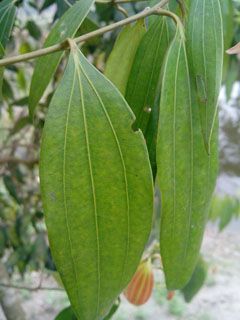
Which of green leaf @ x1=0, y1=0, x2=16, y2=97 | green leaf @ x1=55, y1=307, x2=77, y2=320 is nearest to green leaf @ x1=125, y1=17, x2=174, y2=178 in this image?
green leaf @ x1=0, y1=0, x2=16, y2=97

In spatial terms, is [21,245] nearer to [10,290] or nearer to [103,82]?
[10,290]

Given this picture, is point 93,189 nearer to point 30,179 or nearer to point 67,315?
point 67,315

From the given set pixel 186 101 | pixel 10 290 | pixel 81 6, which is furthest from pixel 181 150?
pixel 10 290

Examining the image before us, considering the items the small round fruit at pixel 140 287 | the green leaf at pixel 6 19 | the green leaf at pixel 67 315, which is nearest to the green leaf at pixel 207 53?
the green leaf at pixel 6 19

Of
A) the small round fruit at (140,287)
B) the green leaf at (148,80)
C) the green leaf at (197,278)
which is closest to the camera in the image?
the green leaf at (148,80)

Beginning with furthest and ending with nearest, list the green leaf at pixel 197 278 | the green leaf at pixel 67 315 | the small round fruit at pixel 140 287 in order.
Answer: the green leaf at pixel 197 278 < the small round fruit at pixel 140 287 < the green leaf at pixel 67 315

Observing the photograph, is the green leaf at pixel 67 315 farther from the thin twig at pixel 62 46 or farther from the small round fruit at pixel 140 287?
the thin twig at pixel 62 46
